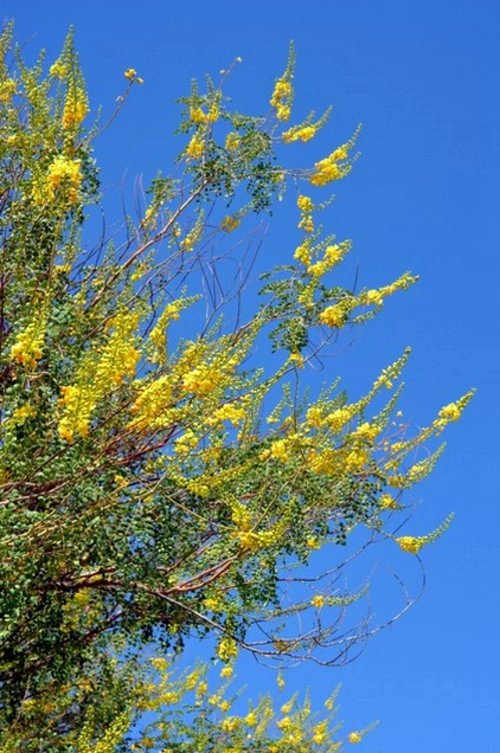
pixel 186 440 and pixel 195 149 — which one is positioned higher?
pixel 195 149

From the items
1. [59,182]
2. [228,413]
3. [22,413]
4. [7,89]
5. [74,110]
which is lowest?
[22,413]

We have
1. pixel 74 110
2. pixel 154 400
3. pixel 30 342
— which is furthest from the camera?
pixel 74 110

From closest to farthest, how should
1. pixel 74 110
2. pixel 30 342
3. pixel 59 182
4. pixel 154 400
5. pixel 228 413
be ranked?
pixel 30 342
pixel 154 400
pixel 59 182
pixel 228 413
pixel 74 110

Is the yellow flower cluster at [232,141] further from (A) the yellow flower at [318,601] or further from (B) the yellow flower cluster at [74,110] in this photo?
(A) the yellow flower at [318,601]

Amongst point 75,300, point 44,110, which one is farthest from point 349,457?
point 44,110

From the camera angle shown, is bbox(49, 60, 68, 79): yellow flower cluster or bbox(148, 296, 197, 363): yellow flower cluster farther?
bbox(49, 60, 68, 79): yellow flower cluster

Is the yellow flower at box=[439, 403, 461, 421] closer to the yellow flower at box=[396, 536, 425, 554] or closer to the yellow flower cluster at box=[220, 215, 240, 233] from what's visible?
the yellow flower at box=[396, 536, 425, 554]

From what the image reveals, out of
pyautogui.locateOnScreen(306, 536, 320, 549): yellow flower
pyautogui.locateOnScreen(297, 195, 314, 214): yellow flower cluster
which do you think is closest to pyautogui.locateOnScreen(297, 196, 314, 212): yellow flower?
pyautogui.locateOnScreen(297, 195, 314, 214): yellow flower cluster

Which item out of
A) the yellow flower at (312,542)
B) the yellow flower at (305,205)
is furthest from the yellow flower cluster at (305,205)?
the yellow flower at (312,542)

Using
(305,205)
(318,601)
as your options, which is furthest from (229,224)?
(318,601)

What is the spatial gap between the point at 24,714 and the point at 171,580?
1.06 m

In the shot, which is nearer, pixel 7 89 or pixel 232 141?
pixel 7 89

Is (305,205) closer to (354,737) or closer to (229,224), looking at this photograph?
(229,224)

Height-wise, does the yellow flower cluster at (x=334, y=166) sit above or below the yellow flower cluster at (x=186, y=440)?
above
